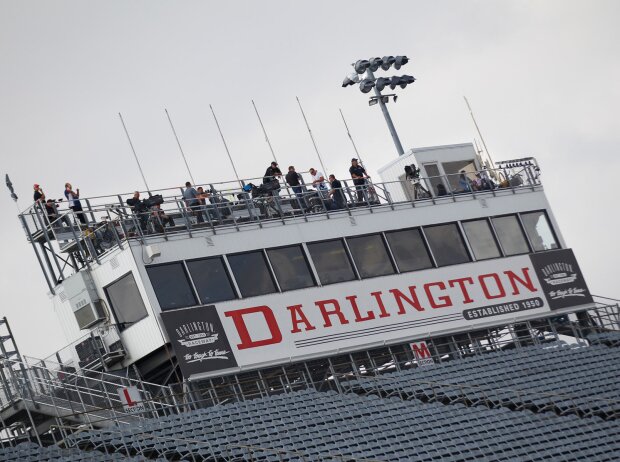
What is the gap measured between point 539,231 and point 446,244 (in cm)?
291

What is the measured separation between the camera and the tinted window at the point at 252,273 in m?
25.7

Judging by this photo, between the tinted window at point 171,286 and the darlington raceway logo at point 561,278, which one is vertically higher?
the tinted window at point 171,286

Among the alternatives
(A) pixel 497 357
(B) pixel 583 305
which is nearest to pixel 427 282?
(A) pixel 497 357

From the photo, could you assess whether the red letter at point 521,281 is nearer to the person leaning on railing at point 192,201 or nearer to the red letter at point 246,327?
the red letter at point 246,327

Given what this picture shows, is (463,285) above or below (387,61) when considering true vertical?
below

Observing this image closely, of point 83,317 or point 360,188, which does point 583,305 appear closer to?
point 360,188

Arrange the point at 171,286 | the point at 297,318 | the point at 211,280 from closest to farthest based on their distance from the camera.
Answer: the point at 171,286
the point at 211,280
the point at 297,318

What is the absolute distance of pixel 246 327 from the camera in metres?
25.2

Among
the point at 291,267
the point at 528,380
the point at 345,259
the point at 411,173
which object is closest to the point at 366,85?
the point at 411,173

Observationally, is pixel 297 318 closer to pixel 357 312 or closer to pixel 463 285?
pixel 357 312

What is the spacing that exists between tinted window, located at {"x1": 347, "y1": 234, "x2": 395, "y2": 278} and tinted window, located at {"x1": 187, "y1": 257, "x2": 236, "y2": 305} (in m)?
3.12

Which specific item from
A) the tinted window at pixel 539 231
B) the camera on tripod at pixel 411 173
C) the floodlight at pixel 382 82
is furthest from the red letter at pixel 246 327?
the floodlight at pixel 382 82

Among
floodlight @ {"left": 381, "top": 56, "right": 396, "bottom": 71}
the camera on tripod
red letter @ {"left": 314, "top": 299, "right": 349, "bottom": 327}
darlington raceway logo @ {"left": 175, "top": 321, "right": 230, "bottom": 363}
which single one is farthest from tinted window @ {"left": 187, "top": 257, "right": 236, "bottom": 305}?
floodlight @ {"left": 381, "top": 56, "right": 396, "bottom": 71}

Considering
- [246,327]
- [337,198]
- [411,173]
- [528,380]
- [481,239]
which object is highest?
[411,173]
